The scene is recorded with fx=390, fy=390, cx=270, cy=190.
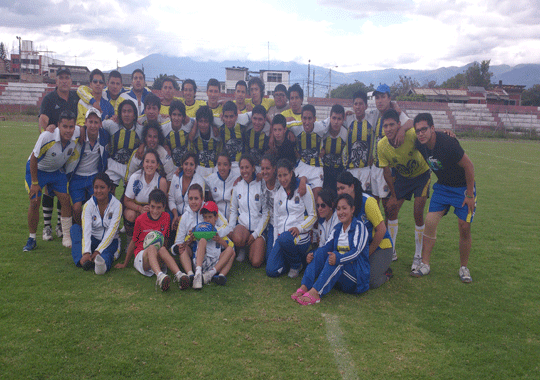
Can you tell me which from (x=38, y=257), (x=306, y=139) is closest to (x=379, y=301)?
(x=306, y=139)

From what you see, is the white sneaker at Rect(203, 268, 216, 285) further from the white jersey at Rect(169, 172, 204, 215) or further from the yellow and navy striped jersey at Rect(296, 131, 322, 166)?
the yellow and navy striped jersey at Rect(296, 131, 322, 166)

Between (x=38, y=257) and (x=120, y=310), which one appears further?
(x=38, y=257)

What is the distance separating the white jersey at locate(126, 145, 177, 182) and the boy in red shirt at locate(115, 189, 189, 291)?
0.88 m

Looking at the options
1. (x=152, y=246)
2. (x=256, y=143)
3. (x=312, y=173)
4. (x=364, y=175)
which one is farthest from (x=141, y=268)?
(x=364, y=175)

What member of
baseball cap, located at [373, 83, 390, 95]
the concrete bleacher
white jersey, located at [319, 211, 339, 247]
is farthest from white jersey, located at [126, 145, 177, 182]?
the concrete bleacher

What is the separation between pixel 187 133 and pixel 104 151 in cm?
112

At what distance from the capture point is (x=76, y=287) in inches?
150

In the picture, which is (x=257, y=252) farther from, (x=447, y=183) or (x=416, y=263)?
(x=447, y=183)

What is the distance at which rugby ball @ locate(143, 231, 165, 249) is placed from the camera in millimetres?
4188

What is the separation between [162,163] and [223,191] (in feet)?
3.16

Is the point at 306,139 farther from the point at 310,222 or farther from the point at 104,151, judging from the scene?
the point at 104,151

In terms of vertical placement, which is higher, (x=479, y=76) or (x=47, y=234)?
(x=479, y=76)

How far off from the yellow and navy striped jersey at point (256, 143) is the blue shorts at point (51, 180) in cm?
245

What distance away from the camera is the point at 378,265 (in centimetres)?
402
